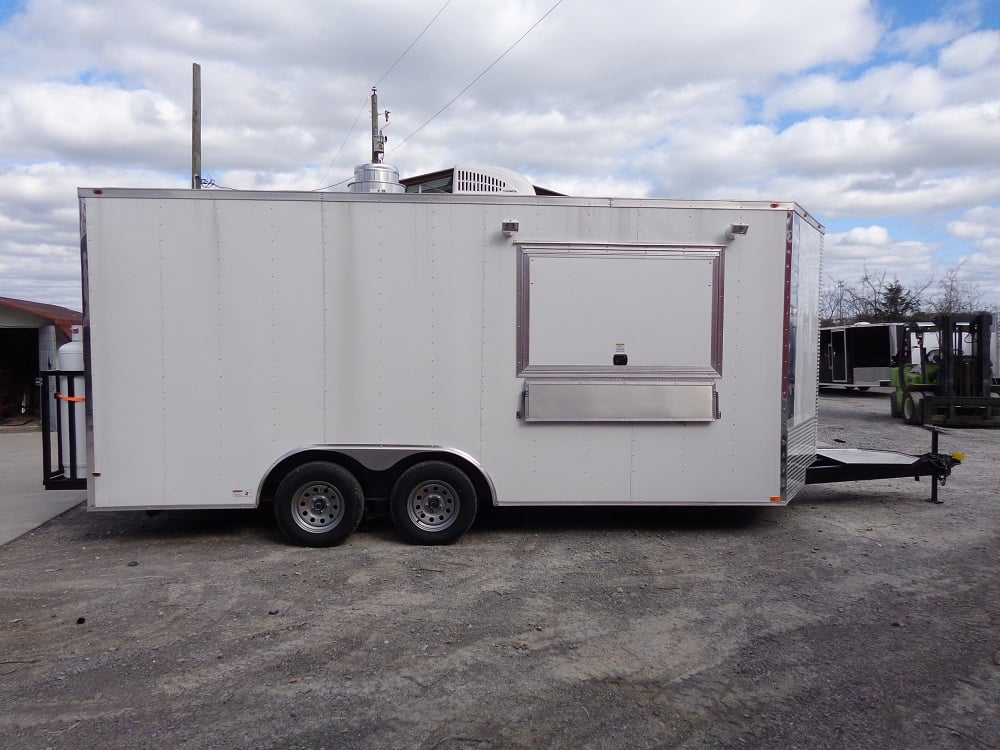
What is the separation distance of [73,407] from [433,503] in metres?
3.27

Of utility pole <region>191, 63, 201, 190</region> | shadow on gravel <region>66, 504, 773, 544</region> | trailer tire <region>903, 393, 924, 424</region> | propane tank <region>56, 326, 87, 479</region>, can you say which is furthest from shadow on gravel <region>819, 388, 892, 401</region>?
propane tank <region>56, 326, 87, 479</region>

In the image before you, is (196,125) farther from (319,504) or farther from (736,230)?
(736,230)

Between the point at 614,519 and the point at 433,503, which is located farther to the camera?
the point at 614,519

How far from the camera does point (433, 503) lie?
6.32 meters

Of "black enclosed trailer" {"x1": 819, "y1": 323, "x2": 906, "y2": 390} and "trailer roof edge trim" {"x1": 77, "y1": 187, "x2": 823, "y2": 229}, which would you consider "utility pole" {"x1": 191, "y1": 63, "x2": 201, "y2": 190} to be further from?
"black enclosed trailer" {"x1": 819, "y1": 323, "x2": 906, "y2": 390}

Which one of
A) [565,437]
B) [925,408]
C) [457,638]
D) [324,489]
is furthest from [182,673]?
[925,408]

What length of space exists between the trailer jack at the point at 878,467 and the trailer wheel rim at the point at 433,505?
3710 mm

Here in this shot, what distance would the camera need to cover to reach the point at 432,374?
617 centimetres

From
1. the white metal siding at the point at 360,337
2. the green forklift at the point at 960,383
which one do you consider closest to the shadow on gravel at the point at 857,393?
the green forklift at the point at 960,383

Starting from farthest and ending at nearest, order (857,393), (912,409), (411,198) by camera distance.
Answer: (857,393), (912,409), (411,198)

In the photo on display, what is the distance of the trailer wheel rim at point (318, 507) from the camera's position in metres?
6.23

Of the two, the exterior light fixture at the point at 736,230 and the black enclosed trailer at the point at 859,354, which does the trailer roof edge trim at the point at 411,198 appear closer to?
the exterior light fixture at the point at 736,230

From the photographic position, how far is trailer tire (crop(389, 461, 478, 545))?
6.20m

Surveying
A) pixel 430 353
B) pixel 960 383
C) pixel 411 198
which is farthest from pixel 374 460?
pixel 960 383
